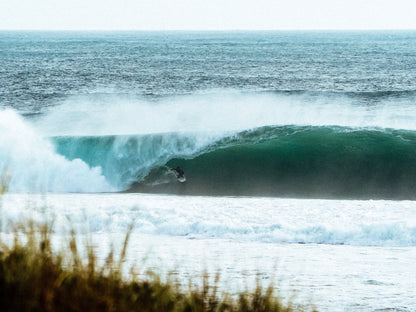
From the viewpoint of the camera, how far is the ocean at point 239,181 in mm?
5906

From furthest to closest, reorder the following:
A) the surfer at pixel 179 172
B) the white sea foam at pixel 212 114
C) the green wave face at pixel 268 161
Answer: the white sea foam at pixel 212 114
the surfer at pixel 179 172
the green wave face at pixel 268 161

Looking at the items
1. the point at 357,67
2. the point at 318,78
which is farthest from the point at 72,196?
the point at 357,67

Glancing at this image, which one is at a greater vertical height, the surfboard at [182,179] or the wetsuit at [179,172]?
the wetsuit at [179,172]

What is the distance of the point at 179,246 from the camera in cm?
705

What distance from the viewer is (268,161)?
14141 mm

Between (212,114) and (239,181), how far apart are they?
7120 mm

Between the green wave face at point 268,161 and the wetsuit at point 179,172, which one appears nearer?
the green wave face at point 268,161

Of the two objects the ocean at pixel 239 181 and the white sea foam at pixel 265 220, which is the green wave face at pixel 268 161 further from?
the white sea foam at pixel 265 220

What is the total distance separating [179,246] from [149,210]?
69.4 inches

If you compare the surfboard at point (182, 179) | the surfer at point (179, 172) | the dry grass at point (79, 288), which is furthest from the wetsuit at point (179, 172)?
the dry grass at point (79, 288)

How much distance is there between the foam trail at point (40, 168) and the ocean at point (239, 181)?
5 centimetres

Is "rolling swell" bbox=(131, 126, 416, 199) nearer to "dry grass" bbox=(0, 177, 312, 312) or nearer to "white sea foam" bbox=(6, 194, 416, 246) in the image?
"white sea foam" bbox=(6, 194, 416, 246)

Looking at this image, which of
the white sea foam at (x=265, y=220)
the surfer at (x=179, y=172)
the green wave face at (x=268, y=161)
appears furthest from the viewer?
the surfer at (x=179, y=172)

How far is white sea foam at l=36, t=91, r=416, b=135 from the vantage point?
1770cm
